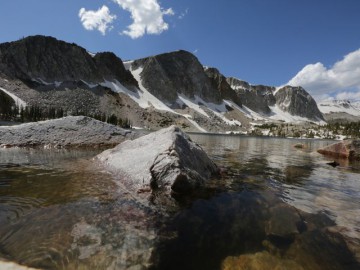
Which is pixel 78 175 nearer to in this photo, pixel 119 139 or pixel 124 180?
pixel 124 180

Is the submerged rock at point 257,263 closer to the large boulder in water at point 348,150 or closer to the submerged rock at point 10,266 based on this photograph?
the submerged rock at point 10,266

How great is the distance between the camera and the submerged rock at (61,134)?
2178 centimetres

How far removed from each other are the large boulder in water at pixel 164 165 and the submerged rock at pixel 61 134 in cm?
1022

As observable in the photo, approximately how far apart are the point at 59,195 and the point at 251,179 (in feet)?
30.3

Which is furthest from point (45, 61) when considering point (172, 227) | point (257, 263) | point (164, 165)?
point (257, 263)

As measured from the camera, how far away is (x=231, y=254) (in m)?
5.46

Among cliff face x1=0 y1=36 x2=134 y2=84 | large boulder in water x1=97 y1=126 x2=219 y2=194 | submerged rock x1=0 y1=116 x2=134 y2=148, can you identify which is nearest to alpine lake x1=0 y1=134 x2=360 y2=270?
large boulder in water x1=97 y1=126 x2=219 y2=194

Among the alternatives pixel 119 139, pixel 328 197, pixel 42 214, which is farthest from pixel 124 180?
pixel 119 139

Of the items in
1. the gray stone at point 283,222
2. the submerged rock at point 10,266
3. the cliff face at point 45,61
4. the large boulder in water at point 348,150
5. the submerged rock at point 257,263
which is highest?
the cliff face at point 45,61

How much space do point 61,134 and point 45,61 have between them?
17760 centimetres

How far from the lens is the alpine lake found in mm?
5070

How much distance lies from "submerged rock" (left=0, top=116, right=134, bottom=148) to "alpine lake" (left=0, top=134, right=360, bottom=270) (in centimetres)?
1179

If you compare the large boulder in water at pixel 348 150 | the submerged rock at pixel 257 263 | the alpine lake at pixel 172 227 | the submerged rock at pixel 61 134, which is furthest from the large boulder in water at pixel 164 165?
the large boulder in water at pixel 348 150

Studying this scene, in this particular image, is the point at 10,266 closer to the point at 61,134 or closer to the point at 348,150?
the point at 61,134
